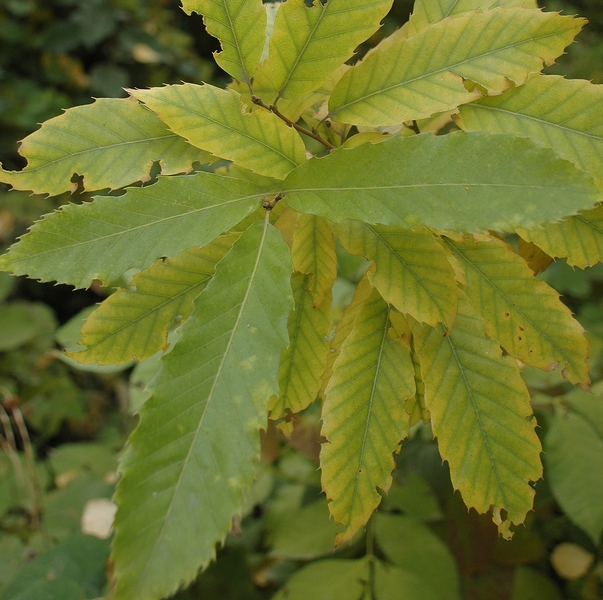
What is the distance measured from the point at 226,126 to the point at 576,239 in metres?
0.44

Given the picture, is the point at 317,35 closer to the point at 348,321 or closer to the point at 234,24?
the point at 234,24

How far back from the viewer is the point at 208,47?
3.46 metres

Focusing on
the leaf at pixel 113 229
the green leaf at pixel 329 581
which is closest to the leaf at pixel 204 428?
the leaf at pixel 113 229

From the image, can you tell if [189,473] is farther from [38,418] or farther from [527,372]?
[38,418]

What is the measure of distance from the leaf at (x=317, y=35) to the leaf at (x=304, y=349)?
0.25m

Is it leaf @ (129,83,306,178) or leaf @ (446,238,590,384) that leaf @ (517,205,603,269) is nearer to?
leaf @ (446,238,590,384)

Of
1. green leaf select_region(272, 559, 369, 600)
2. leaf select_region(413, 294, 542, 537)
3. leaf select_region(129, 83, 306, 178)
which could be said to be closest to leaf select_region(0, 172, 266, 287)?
leaf select_region(129, 83, 306, 178)

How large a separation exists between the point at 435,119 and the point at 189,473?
0.61 m

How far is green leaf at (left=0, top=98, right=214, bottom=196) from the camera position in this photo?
67cm

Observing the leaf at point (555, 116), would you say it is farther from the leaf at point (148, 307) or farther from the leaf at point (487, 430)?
the leaf at point (148, 307)

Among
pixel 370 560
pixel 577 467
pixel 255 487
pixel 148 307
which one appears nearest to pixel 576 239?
pixel 148 307

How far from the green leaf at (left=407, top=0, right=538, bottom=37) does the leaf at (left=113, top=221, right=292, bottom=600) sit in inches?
14.2

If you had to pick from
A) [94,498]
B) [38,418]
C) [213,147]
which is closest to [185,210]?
[213,147]

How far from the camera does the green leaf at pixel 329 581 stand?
115 centimetres
